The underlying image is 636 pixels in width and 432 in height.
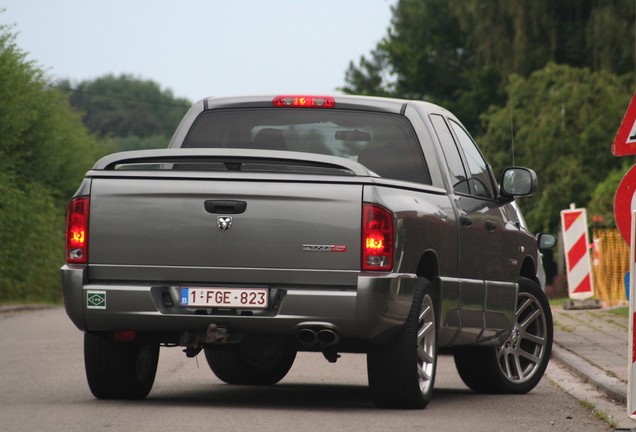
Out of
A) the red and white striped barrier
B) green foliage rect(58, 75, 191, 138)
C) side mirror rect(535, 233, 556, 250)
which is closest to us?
side mirror rect(535, 233, 556, 250)

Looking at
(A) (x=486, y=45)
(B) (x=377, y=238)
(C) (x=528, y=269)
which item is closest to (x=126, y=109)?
(A) (x=486, y=45)

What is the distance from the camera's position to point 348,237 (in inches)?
343

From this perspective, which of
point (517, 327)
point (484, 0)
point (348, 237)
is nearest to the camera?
point (348, 237)

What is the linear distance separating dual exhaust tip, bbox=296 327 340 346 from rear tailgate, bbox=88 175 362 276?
38cm

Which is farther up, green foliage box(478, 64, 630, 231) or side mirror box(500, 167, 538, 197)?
side mirror box(500, 167, 538, 197)

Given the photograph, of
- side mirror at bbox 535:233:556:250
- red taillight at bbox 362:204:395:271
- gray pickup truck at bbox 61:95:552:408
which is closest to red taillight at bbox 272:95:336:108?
gray pickup truck at bbox 61:95:552:408

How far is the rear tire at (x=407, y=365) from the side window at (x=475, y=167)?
1.74m

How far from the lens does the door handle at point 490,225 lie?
1081 centimetres

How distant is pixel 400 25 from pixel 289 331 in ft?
197

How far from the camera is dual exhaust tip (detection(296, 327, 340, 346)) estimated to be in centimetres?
877

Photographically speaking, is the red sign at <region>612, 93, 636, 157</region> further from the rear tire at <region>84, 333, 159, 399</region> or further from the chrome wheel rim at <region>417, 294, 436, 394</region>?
the rear tire at <region>84, 333, 159, 399</region>

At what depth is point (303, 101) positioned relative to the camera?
409 inches

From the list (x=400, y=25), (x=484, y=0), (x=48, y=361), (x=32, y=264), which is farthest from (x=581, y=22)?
(x=48, y=361)

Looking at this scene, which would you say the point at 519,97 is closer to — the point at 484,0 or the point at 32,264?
the point at 484,0
